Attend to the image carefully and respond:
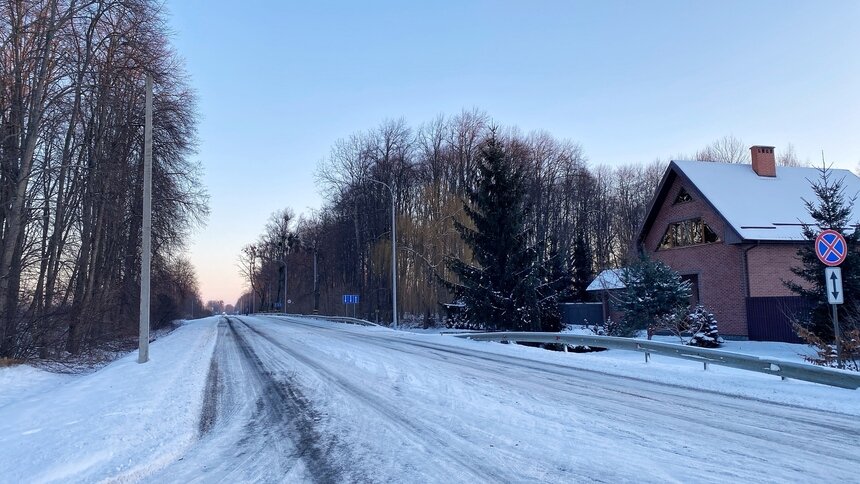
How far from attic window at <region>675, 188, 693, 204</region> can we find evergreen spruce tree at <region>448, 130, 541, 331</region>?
8807mm

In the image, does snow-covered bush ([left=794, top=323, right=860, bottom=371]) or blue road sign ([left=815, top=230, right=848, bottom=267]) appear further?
snow-covered bush ([left=794, top=323, right=860, bottom=371])

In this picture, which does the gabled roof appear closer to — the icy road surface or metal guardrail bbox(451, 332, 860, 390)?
metal guardrail bbox(451, 332, 860, 390)

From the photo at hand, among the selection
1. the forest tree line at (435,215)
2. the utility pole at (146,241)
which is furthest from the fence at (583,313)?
the utility pole at (146,241)

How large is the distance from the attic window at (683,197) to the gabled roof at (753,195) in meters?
0.90

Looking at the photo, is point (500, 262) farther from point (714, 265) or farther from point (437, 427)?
point (437, 427)

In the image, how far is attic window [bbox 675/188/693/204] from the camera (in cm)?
2992

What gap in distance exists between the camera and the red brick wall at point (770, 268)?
26.1 metres

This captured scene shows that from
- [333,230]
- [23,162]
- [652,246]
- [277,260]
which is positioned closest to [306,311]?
[277,260]

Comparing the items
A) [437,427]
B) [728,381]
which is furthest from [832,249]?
[437,427]

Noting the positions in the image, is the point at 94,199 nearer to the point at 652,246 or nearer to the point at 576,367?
the point at 576,367

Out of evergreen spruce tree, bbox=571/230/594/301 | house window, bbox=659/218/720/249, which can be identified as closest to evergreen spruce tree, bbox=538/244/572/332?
house window, bbox=659/218/720/249

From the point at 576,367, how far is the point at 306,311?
7809 centimetres

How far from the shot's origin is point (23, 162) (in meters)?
18.2

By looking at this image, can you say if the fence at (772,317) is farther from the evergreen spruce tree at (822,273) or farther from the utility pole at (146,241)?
the utility pole at (146,241)
